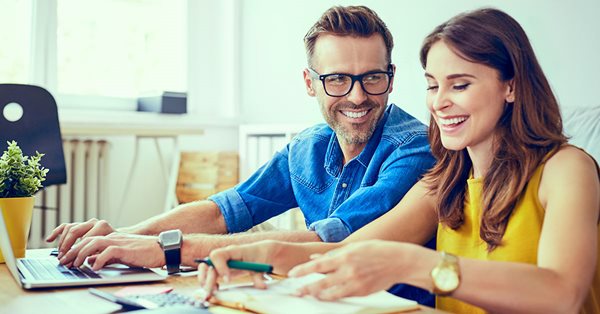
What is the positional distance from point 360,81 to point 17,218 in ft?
2.72

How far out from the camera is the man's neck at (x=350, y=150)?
5.54ft

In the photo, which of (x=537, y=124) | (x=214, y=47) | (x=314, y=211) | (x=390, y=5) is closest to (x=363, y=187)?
(x=314, y=211)

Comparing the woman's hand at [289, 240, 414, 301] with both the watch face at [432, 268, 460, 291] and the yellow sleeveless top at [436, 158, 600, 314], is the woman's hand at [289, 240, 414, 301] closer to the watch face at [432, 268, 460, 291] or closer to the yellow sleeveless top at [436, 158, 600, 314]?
the watch face at [432, 268, 460, 291]

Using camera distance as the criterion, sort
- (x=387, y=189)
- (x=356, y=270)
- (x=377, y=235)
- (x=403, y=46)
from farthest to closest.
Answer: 1. (x=403, y=46)
2. (x=387, y=189)
3. (x=377, y=235)
4. (x=356, y=270)

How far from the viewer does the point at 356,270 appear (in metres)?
0.88

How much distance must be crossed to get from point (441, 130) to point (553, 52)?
67.6 inches

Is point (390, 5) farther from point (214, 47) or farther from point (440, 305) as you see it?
point (440, 305)

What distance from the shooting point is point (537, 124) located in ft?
3.95

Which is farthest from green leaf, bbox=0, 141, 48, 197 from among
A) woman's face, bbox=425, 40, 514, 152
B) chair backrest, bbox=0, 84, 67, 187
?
chair backrest, bbox=0, 84, 67, 187

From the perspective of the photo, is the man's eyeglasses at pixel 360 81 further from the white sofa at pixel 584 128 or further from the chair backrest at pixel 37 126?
the chair backrest at pixel 37 126

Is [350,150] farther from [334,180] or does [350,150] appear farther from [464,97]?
[464,97]

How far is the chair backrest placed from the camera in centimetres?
291

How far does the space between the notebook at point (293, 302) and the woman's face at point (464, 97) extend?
0.41m

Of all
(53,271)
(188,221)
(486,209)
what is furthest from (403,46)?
(53,271)
